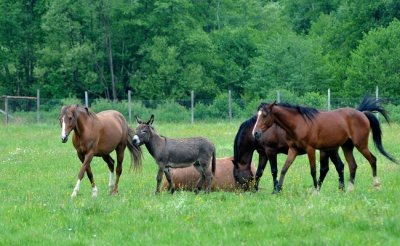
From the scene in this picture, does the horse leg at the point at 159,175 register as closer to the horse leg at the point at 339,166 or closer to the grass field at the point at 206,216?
the grass field at the point at 206,216

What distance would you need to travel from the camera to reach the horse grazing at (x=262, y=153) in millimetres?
14758

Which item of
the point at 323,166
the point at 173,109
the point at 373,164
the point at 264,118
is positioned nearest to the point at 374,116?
the point at 373,164

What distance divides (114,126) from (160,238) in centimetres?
671

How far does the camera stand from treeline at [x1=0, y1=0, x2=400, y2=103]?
2189 inches

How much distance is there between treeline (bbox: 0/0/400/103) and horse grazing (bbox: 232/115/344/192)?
36.0 metres

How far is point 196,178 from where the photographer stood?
16.0 meters

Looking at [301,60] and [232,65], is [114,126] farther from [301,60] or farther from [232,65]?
[232,65]

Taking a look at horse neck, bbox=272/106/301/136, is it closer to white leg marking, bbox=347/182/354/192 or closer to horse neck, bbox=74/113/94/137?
white leg marking, bbox=347/182/354/192

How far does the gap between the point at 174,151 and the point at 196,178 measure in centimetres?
140

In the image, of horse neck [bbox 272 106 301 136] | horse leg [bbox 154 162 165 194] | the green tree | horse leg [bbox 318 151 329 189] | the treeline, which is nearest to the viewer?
horse neck [bbox 272 106 301 136]

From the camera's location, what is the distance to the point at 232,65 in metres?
63.1

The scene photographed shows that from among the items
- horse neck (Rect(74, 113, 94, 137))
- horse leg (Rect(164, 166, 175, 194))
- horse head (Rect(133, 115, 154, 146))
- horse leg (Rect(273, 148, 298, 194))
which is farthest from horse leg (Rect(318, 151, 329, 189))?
horse neck (Rect(74, 113, 94, 137))

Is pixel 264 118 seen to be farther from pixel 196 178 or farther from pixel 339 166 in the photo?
pixel 196 178

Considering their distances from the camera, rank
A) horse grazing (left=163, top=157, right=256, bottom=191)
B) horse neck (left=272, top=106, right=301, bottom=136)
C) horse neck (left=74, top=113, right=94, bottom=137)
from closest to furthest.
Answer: horse neck (left=272, top=106, right=301, bottom=136)
horse neck (left=74, top=113, right=94, bottom=137)
horse grazing (left=163, top=157, right=256, bottom=191)
